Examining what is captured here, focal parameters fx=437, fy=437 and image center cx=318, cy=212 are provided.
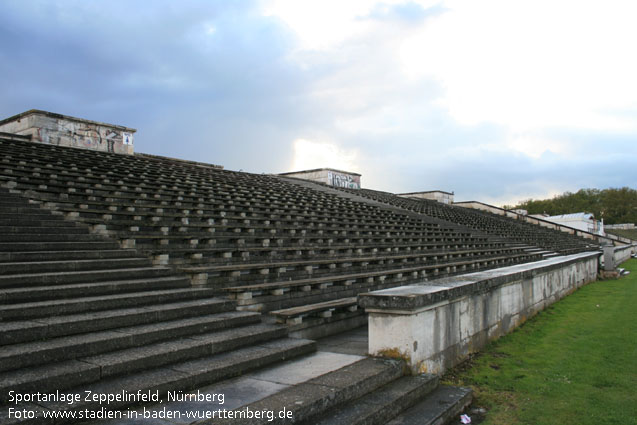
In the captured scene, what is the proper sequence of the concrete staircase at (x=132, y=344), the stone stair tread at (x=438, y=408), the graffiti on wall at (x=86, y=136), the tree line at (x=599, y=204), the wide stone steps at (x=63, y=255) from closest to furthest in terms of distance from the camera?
the concrete staircase at (x=132, y=344) → the stone stair tread at (x=438, y=408) → the wide stone steps at (x=63, y=255) → the graffiti on wall at (x=86, y=136) → the tree line at (x=599, y=204)

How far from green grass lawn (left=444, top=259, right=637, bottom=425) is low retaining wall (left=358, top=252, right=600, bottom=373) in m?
0.24

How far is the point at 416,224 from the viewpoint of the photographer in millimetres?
16656

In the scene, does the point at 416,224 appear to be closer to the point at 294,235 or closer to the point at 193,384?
the point at 294,235

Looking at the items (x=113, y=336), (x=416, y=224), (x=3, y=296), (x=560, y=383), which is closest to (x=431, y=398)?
(x=560, y=383)

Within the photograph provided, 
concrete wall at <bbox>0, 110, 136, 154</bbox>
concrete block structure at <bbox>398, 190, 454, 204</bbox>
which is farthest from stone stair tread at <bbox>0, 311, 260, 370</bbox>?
concrete block structure at <bbox>398, 190, 454, 204</bbox>

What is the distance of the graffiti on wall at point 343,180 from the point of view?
26.8 m

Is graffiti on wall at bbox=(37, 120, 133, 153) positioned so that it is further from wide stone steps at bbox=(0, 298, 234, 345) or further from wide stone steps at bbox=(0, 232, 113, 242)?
wide stone steps at bbox=(0, 298, 234, 345)

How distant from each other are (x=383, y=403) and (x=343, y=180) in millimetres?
24541

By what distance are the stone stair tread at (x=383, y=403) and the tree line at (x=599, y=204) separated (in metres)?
86.4

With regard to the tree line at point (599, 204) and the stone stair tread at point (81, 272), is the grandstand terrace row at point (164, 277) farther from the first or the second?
the tree line at point (599, 204)

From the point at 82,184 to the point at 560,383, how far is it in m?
8.45

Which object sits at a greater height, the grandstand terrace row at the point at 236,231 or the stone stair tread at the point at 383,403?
the grandstand terrace row at the point at 236,231

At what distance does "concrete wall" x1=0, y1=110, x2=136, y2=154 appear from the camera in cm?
1427

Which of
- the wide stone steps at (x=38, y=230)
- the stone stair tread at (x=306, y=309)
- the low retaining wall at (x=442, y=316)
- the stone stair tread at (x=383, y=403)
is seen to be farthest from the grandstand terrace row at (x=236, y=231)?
the stone stair tread at (x=383, y=403)
